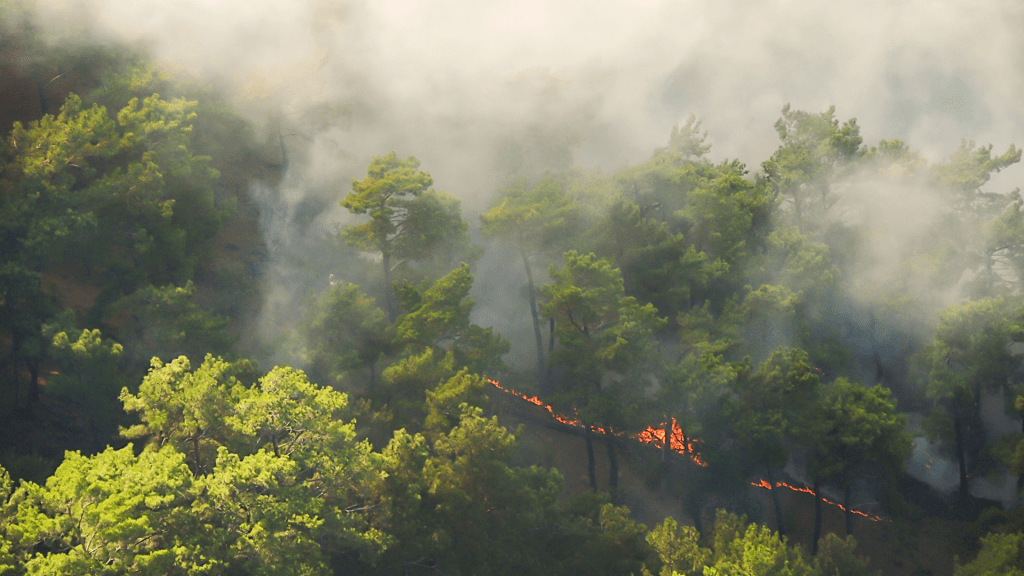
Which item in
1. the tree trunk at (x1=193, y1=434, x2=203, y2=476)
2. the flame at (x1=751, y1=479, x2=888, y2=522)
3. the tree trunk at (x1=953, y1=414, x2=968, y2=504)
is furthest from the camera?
the flame at (x1=751, y1=479, x2=888, y2=522)

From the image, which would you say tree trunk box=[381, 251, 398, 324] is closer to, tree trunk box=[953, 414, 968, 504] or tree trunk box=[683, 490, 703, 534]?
tree trunk box=[683, 490, 703, 534]

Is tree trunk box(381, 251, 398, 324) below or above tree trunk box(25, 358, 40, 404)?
above

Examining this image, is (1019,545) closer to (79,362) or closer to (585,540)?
(585,540)

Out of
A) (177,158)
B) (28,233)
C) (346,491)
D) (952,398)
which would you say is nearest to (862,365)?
(952,398)

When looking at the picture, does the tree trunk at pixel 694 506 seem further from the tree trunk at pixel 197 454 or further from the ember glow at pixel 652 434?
the tree trunk at pixel 197 454

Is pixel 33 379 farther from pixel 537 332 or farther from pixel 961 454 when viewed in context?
pixel 961 454

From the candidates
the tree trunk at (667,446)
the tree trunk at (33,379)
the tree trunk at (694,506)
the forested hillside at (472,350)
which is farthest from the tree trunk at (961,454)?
the tree trunk at (33,379)

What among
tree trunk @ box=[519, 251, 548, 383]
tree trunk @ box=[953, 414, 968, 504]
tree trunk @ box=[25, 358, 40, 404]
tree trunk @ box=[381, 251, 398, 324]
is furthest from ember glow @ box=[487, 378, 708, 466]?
tree trunk @ box=[25, 358, 40, 404]
